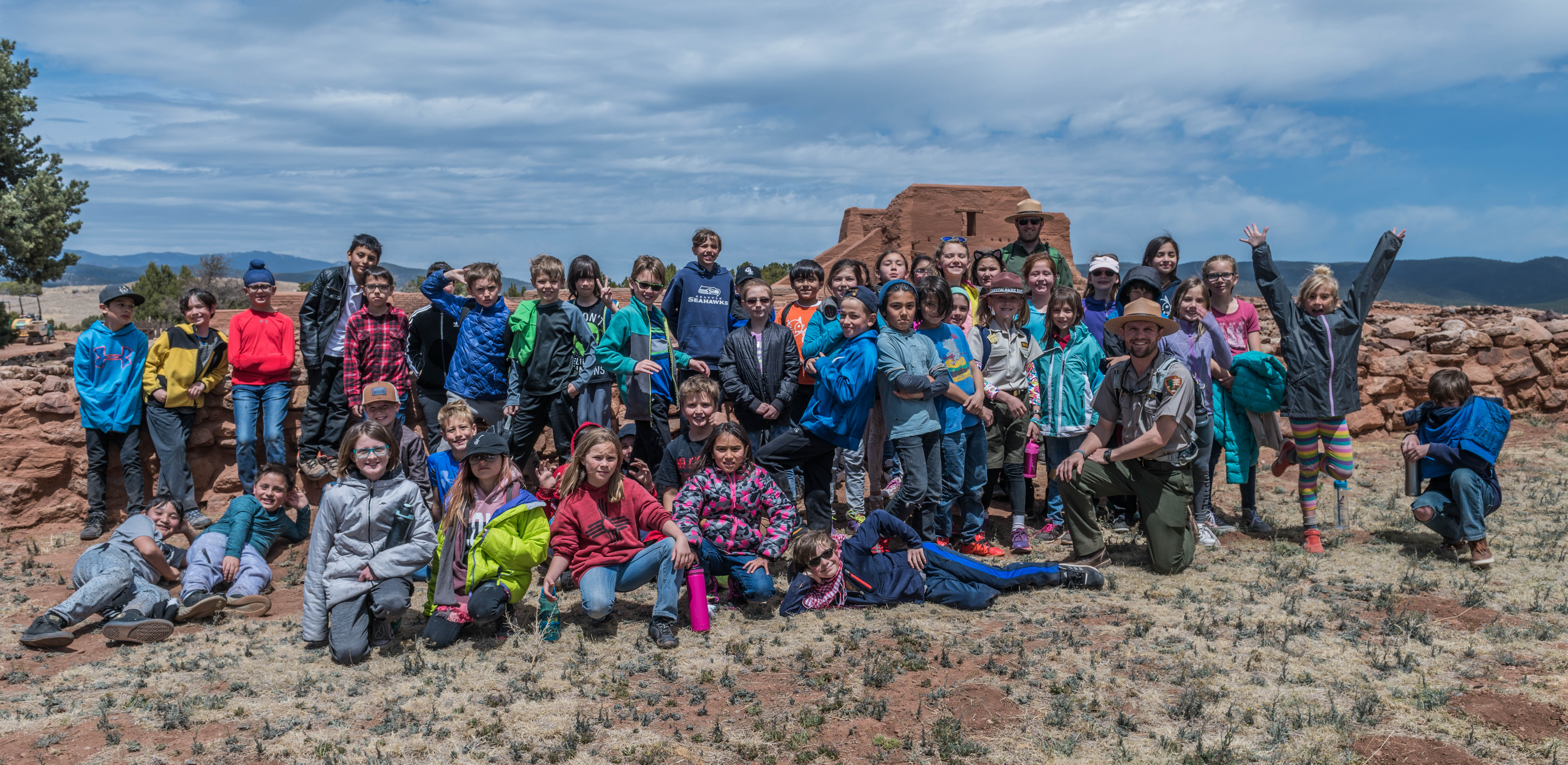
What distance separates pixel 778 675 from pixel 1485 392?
984 cm

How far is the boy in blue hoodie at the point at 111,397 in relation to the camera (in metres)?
6.48

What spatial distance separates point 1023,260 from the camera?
760 cm

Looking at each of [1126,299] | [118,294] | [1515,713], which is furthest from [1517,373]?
[118,294]

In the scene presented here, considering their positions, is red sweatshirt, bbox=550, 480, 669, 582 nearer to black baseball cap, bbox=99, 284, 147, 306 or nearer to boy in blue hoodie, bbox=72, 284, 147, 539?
black baseball cap, bbox=99, 284, 147, 306

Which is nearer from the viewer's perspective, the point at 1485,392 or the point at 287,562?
the point at 287,562

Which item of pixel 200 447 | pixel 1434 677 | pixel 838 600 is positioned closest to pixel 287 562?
pixel 200 447

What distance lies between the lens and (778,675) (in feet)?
13.5

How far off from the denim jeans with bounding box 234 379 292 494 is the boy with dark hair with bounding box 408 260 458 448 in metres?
1.08

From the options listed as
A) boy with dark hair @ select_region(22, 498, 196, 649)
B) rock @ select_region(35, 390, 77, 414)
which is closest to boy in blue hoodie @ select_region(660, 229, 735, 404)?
boy with dark hair @ select_region(22, 498, 196, 649)

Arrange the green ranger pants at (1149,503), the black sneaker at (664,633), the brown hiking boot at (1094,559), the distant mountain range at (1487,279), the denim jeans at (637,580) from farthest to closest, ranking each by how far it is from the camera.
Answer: the distant mountain range at (1487,279) < the brown hiking boot at (1094,559) < the green ranger pants at (1149,503) < the denim jeans at (637,580) < the black sneaker at (664,633)

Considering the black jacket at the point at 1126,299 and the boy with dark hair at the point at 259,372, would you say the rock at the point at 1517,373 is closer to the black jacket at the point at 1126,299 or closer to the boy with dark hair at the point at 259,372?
the black jacket at the point at 1126,299

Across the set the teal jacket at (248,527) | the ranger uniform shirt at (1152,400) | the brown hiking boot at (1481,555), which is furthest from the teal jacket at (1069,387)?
the teal jacket at (248,527)

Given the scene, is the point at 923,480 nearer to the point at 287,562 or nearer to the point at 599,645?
the point at 599,645

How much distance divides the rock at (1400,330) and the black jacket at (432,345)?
960cm
